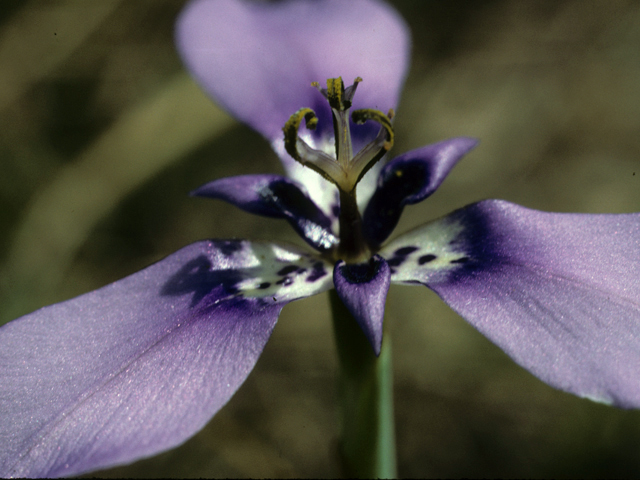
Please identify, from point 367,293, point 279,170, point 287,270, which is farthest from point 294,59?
point 279,170

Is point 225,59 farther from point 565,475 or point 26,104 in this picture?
point 565,475

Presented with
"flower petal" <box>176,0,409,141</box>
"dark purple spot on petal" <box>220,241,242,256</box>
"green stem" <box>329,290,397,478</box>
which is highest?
"flower petal" <box>176,0,409,141</box>

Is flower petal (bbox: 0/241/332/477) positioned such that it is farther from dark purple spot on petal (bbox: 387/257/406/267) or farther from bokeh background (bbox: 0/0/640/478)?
bokeh background (bbox: 0/0/640/478)

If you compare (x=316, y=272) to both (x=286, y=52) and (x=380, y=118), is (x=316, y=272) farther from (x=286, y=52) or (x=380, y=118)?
(x=286, y=52)

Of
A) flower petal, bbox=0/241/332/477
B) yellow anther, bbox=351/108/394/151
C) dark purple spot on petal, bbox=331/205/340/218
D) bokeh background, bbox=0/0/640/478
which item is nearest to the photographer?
flower petal, bbox=0/241/332/477

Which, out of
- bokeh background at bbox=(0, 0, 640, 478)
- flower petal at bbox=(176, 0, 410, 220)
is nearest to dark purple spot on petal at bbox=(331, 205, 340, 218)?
flower petal at bbox=(176, 0, 410, 220)

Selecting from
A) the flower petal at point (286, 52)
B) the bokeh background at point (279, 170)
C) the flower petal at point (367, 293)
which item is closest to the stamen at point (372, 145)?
the flower petal at point (367, 293)

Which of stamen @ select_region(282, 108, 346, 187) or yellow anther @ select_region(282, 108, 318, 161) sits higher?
yellow anther @ select_region(282, 108, 318, 161)
